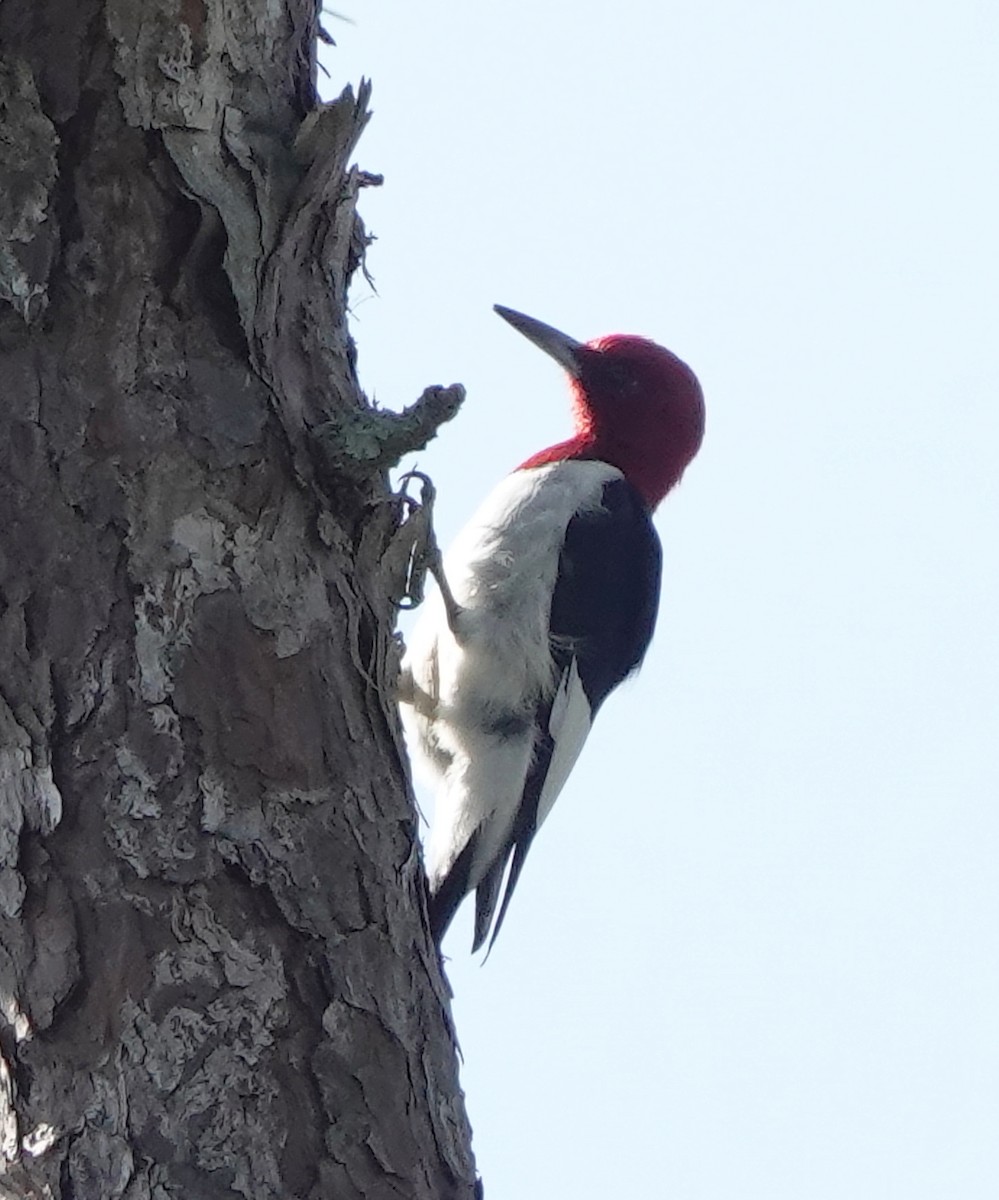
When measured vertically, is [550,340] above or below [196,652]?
above

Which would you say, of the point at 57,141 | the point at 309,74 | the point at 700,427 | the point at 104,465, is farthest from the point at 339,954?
the point at 700,427

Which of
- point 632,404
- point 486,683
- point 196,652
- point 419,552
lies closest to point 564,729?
point 486,683

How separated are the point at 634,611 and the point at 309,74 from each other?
1.78 meters

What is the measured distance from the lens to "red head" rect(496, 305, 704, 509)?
14.5 ft

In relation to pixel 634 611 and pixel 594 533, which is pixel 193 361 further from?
pixel 634 611

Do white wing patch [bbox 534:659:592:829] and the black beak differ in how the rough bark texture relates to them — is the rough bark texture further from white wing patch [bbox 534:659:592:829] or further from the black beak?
the black beak

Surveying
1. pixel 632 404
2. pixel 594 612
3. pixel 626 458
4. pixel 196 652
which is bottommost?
pixel 196 652

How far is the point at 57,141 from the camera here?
7.39 feet

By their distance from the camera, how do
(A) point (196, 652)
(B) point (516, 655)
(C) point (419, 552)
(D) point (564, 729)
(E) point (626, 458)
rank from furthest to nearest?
(E) point (626, 458) < (D) point (564, 729) < (B) point (516, 655) < (C) point (419, 552) < (A) point (196, 652)

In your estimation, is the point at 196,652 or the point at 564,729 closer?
the point at 196,652

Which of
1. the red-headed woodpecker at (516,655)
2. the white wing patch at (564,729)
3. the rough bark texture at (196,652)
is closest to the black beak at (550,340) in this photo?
the red-headed woodpecker at (516,655)

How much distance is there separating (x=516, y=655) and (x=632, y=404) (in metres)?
1.09

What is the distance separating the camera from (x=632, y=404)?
446cm

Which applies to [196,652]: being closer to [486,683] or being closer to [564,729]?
[486,683]
